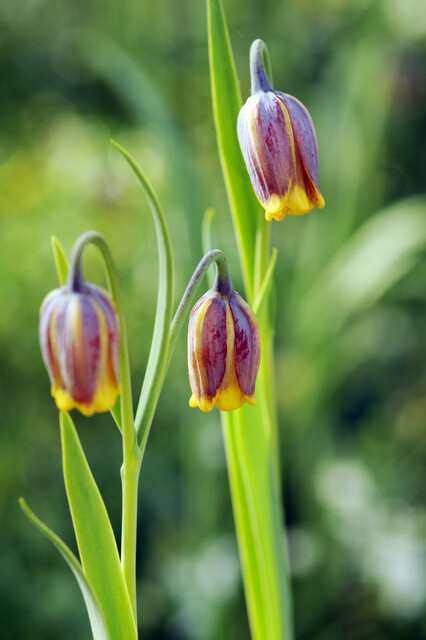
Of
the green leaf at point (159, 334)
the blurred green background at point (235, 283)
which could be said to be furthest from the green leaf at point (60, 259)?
the blurred green background at point (235, 283)

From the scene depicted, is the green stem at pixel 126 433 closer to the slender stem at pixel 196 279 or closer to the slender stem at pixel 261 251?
the slender stem at pixel 196 279

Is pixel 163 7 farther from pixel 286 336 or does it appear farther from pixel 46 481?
pixel 46 481

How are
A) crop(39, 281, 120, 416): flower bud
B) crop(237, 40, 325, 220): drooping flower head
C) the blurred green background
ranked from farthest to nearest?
the blurred green background → crop(237, 40, 325, 220): drooping flower head → crop(39, 281, 120, 416): flower bud

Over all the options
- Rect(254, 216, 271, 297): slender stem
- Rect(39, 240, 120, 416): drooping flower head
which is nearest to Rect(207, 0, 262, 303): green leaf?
Rect(254, 216, 271, 297): slender stem

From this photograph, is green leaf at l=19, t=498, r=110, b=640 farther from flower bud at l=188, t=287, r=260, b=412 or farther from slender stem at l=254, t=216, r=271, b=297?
slender stem at l=254, t=216, r=271, b=297

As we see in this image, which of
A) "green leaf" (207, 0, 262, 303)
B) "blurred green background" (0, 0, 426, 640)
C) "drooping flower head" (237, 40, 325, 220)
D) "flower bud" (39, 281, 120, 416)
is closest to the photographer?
"flower bud" (39, 281, 120, 416)

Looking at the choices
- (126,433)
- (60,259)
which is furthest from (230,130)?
(126,433)
